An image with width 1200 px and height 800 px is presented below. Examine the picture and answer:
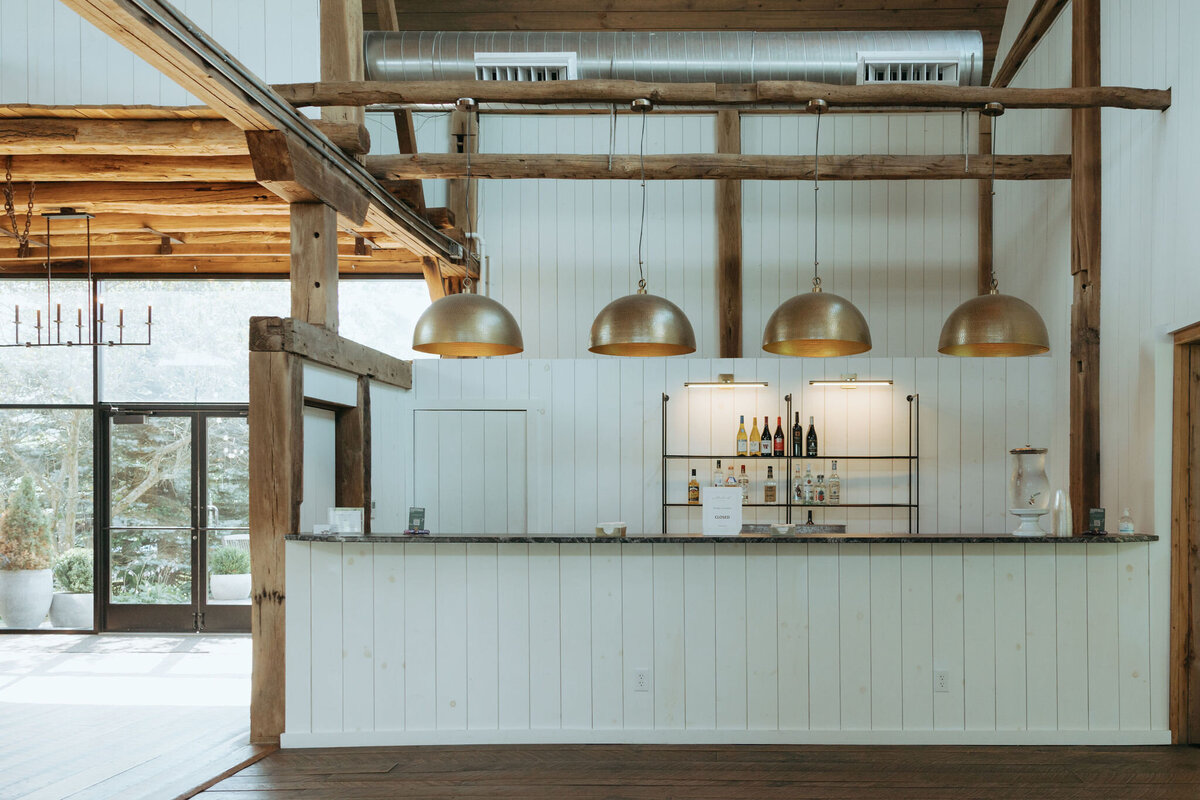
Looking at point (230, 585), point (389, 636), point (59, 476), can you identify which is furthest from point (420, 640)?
point (59, 476)

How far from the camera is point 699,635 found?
4.20 metres

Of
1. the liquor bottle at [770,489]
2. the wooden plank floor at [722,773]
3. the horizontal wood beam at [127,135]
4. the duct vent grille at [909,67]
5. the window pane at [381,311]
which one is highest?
the duct vent grille at [909,67]

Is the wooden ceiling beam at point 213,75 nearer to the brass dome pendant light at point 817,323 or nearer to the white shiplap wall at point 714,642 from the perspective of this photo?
the white shiplap wall at point 714,642

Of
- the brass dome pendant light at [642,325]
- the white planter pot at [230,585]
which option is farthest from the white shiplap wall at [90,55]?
the white planter pot at [230,585]

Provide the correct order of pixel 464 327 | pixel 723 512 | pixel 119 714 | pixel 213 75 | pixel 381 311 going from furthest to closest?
pixel 381 311
pixel 119 714
pixel 723 512
pixel 464 327
pixel 213 75

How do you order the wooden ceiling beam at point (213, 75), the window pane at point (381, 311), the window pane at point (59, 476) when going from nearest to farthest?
the wooden ceiling beam at point (213, 75)
the window pane at point (59, 476)
the window pane at point (381, 311)

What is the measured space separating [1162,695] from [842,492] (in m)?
2.52

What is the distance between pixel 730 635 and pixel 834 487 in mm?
2426

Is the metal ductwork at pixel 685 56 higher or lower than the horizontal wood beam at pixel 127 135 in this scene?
higher

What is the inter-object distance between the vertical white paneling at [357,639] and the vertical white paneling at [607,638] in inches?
42.0

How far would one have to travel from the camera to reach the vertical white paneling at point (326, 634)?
416 centimetres

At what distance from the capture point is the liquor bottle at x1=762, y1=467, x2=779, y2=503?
632cm

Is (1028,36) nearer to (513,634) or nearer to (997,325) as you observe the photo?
(997,325)

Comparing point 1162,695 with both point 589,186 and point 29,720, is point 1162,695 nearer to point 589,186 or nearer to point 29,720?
point 589,186
